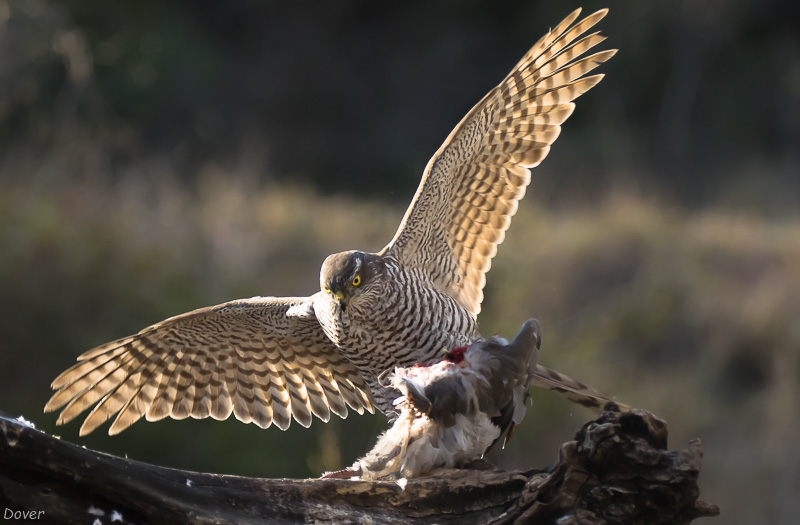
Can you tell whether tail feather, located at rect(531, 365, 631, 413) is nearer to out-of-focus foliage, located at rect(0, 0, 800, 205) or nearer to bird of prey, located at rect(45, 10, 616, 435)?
bird of prey, located at rect(45, 10, 616, 435)

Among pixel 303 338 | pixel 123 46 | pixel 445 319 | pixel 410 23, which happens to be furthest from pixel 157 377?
pixel 410 23

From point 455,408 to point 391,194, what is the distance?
276 inches

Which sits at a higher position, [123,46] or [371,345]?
[123,46]

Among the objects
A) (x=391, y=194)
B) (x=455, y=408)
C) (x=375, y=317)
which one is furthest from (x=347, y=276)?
(x=391, y=194)

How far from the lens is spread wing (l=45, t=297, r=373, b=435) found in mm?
4375

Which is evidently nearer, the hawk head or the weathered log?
the weathered log

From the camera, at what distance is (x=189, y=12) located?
20.1m

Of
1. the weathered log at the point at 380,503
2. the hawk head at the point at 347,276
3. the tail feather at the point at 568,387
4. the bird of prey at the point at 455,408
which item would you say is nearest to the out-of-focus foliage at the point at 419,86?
the tail feather at the point at 568,387

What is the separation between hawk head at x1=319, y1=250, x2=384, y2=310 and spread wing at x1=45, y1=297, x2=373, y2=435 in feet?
1.26

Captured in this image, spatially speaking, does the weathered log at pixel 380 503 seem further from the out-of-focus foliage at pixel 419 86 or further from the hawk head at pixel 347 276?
the out-of-focus foliage at pixel 419 86

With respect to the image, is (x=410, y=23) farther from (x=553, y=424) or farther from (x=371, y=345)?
(x=371, y=345)

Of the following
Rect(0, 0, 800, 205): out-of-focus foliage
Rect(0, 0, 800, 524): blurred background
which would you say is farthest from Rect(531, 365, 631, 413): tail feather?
Rect(0, 0, 800, 205): out-of-focus foliage

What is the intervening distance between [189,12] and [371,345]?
697 inches

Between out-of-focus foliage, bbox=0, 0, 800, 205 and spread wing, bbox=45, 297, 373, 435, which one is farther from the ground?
out-of-focus foliage, bbox=0, 0, 800, 205
